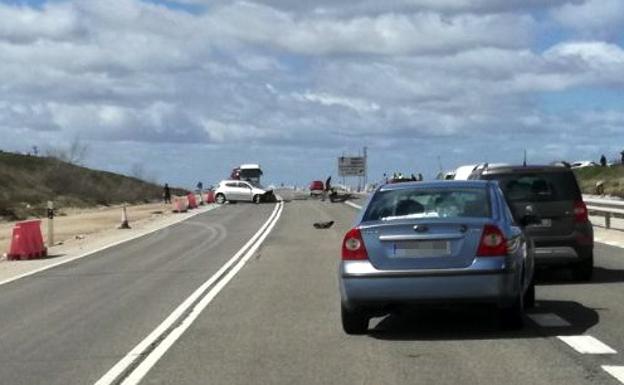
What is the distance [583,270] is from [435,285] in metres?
5.93

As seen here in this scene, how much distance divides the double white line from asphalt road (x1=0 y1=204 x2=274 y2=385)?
0.41ft

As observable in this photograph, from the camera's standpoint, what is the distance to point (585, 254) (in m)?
14.9

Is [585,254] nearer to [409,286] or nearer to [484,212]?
[484,212]

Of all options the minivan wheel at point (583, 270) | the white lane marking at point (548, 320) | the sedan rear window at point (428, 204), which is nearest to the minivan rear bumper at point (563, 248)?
the minivan wheel at point (583, 270)

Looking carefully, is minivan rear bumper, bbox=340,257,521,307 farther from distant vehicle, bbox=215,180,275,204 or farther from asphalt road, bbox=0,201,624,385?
distant vehicle, bbox=215,180,275,204

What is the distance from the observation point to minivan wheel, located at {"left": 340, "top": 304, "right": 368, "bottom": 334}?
10.4 m

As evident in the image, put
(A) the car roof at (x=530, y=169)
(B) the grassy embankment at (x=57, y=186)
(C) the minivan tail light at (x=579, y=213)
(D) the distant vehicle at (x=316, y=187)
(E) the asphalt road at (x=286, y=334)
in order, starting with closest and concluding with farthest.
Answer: (E) the asphalt road at (x=286, y=334)
(C) the minivan tail light at (x=579, y=213)
(A) the car roof at (x=530, y=169)
(D) the distant vehicle at (x=316, y=187)
(B) the grassy embankment at (x=57, y=186)

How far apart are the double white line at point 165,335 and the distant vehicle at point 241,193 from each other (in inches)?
1903

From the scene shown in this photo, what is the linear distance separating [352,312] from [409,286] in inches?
28.2

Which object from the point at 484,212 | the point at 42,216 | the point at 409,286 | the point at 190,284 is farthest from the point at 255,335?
the point at 42,216

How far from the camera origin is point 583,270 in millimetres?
15109

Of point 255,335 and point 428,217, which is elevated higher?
point 428,217

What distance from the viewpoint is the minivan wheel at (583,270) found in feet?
49.3

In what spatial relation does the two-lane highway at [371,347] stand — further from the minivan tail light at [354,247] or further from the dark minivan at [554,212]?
the minivan tail light at [354,247]
